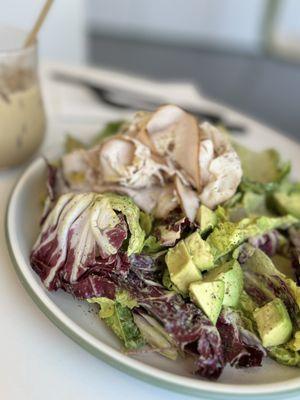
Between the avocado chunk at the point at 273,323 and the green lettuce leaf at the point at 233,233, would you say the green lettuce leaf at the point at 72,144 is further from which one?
the avocado chunk at the point at 273,323

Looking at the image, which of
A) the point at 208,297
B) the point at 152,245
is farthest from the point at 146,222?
the point at 208,297

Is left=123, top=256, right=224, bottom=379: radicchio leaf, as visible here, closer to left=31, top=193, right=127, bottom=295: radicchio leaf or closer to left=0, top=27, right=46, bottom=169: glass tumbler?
left=31, top=193, right=127, bottom=295: radicchio leaf

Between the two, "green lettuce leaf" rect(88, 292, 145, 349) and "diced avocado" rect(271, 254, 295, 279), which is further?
"diced avocado" rect(271, 254, 295, 279)

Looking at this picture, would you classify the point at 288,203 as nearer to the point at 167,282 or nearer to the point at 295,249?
the point at 295,249

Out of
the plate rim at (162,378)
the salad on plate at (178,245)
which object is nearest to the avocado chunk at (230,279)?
the salad on plate at (178,245)

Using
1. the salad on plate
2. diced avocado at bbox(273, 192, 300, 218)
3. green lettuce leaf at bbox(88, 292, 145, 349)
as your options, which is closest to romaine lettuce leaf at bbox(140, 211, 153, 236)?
the salad on plate

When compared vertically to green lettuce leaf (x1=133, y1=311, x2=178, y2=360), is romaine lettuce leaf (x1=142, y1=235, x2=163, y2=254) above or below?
above

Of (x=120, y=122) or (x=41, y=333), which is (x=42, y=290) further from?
(x=120, y=122)
